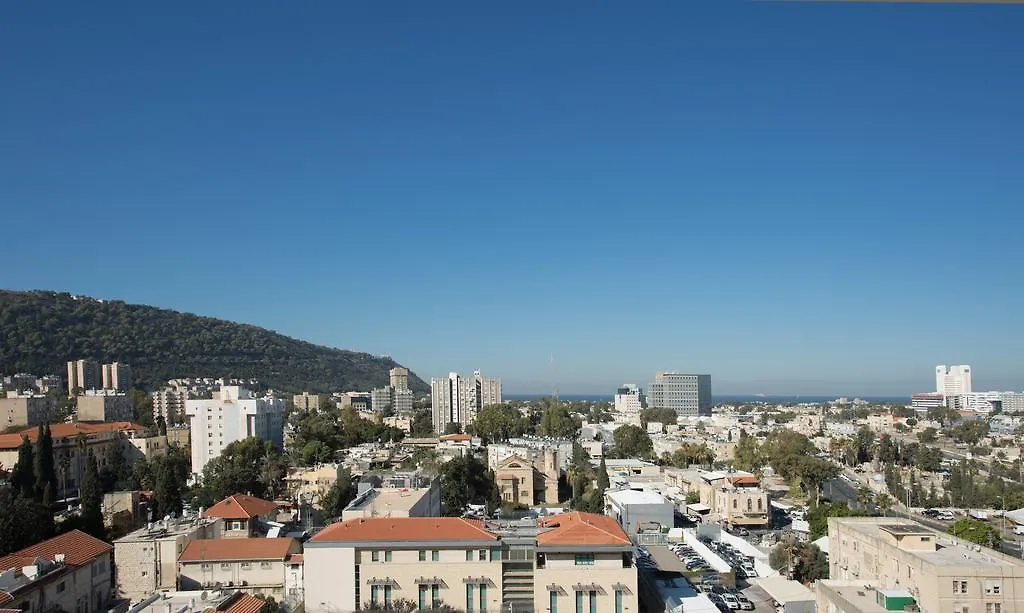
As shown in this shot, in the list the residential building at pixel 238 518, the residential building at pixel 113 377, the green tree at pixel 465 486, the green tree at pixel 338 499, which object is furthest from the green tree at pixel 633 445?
the residential building at pixel 113 377

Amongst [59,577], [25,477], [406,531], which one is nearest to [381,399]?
[25,477]

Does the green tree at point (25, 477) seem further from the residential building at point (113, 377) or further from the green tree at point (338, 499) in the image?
the residential building at point (113, 377)

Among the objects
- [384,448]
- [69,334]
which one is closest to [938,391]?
[384,448]

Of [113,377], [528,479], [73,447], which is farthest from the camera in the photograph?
[113,377]

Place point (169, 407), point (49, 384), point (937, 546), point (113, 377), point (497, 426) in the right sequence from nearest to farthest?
1. point (937, 546)
2. point (497, 426)
3. point (169, 407)
4. point (49, 384)
5. point (113, 377)

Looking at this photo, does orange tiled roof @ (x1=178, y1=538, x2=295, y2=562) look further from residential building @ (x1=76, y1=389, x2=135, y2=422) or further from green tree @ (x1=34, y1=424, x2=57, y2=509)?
residential building @ (x1=76, y1=389, x2=135, y2=422)

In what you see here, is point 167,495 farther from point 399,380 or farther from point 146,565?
point 399,380
